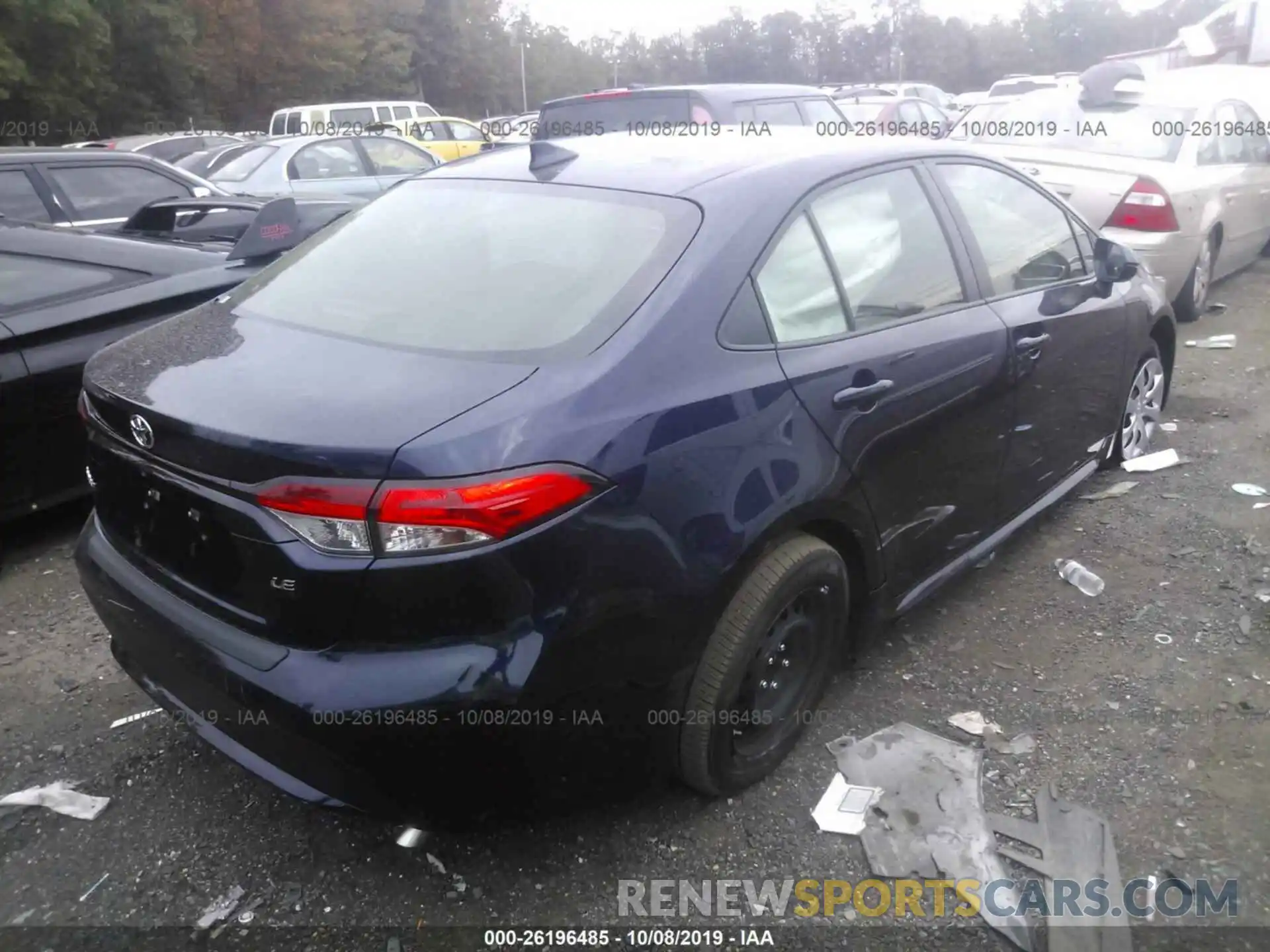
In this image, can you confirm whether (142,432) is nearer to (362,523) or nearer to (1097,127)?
(362,523)

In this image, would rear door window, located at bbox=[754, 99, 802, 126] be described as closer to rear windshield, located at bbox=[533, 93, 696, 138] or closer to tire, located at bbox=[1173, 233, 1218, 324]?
rear windshield, located at bbox=[533, 93, 696, 138]

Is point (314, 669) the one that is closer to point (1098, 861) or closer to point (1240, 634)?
point (1098, 861)

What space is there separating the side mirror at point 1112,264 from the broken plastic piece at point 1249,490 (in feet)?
4.29

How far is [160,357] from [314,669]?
97 cm

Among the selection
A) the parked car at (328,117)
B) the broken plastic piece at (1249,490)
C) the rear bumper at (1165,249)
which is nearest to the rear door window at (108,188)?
the rear bumper at (1165,249)

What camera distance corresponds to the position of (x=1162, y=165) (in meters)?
6.82

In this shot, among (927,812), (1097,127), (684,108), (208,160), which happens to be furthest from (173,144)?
(927,812)

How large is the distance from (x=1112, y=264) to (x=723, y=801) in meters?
2.65

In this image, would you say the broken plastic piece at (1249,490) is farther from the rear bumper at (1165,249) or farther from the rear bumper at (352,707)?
the rear bumper at (352,707)

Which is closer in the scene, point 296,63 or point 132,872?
point 132,872

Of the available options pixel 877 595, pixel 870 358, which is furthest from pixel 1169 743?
pixel 870 358

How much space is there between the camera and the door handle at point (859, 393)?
2607 millimetres

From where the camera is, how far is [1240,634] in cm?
345

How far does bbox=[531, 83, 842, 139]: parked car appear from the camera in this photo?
8.33 meters
